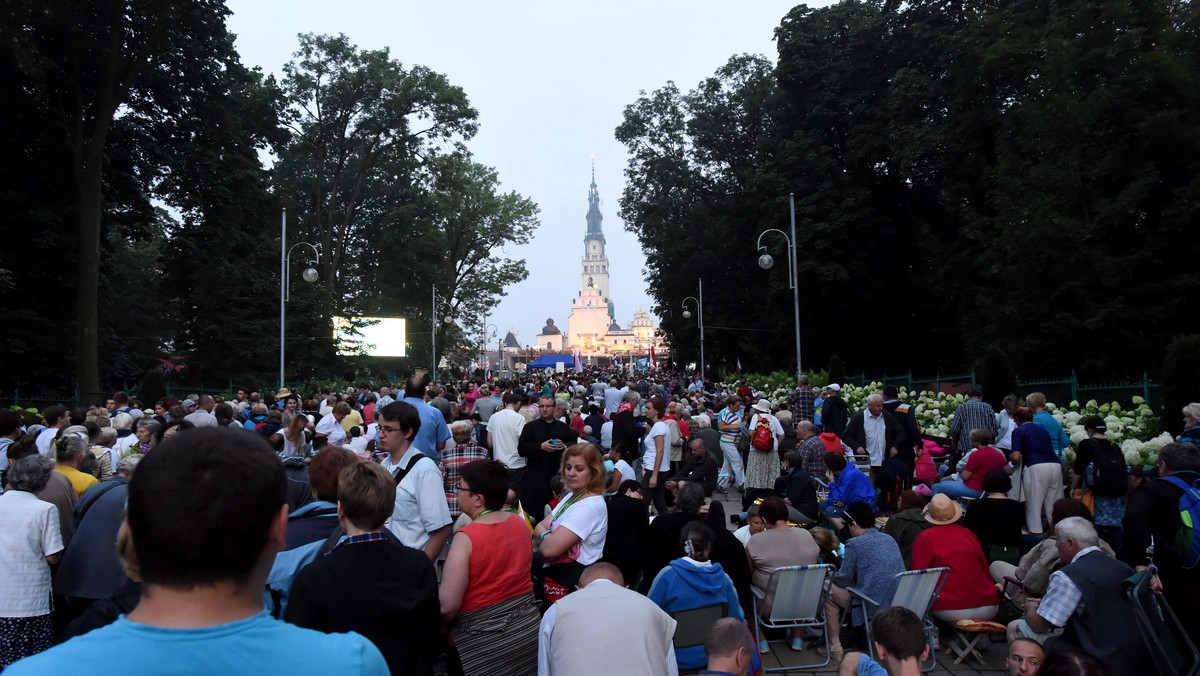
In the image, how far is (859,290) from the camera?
34406 mm

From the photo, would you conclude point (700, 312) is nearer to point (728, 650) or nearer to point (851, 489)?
point (851, 489)

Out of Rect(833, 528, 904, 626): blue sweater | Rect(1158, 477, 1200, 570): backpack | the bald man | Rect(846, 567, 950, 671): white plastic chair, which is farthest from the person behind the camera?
Rect(833, 528, 904, 626): blue sweater

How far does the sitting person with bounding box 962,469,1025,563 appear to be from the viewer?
25.8 ft

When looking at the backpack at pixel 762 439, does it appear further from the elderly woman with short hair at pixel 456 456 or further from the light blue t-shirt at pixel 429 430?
the light blue t-shirt at pixel 429 430

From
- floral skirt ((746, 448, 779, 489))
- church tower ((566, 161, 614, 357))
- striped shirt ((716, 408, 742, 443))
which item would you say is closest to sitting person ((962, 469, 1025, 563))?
floral skirt ((746, 448, 779, 489))

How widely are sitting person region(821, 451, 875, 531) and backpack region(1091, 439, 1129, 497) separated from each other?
7.35 ft

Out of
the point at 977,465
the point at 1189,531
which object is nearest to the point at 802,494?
the point at 977,465

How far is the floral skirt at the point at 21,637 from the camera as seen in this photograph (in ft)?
15.5

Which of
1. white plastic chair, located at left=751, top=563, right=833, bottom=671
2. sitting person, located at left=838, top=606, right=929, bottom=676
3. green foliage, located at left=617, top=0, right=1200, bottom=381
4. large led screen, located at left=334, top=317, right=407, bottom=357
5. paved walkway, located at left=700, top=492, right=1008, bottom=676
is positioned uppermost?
green foliage, located at left=617, top=0, right=1200, bottom=381

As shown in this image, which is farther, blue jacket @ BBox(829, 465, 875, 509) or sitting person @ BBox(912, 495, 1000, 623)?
blue jacket @ BBox(829, 465, 875, 509)

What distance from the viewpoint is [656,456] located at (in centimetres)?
1078

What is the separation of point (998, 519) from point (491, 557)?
559cm

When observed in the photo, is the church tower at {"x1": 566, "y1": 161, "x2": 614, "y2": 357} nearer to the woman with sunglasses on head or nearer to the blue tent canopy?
the blue tent canopy

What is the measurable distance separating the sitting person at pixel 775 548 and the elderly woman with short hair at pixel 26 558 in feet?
15.5
